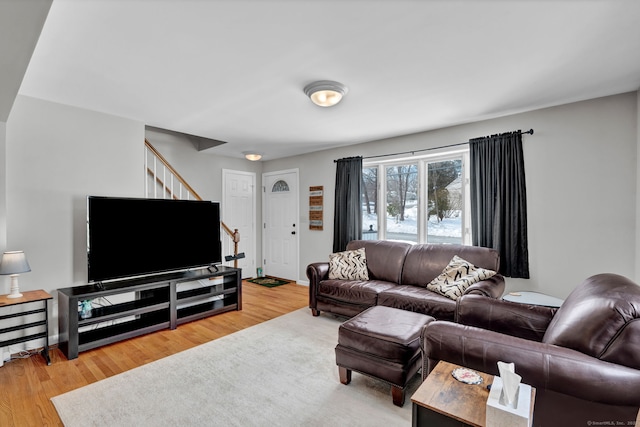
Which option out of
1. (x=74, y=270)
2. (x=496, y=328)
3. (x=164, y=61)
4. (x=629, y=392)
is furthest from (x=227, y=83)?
→ (x=629, y=392)

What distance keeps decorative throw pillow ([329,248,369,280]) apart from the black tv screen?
154cm

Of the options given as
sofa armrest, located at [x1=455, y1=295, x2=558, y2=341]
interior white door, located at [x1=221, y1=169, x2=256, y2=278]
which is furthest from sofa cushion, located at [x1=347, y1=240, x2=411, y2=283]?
interior white door, located at [x1=221, y1=169, x2=256, y2=278]

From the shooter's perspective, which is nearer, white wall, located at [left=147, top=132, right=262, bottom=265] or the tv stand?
the tv stand

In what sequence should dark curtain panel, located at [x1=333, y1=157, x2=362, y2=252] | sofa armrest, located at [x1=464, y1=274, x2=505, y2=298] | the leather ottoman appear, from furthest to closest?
1. dark curtain panel, located at [x1=333, y1=157, x2=362, y2=252]
2. sofa armrest, located at [x1=464, y1=274, x2=505, y2=298]
3. the leather ottoman

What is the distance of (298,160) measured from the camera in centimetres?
561

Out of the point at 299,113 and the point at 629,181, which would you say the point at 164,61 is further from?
the point at 629,181

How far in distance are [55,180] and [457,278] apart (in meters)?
4.17

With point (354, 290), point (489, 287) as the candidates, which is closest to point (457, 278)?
point (489, 287)

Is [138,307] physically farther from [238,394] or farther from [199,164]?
[199,164]

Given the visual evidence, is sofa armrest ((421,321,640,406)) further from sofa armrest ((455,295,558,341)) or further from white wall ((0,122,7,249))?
Result: white wall ((0,122,7,249))

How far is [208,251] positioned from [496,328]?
3.30 meters

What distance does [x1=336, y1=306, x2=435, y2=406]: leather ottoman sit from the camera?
205cm

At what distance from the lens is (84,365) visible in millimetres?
2602

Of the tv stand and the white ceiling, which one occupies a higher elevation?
the white ceiling
